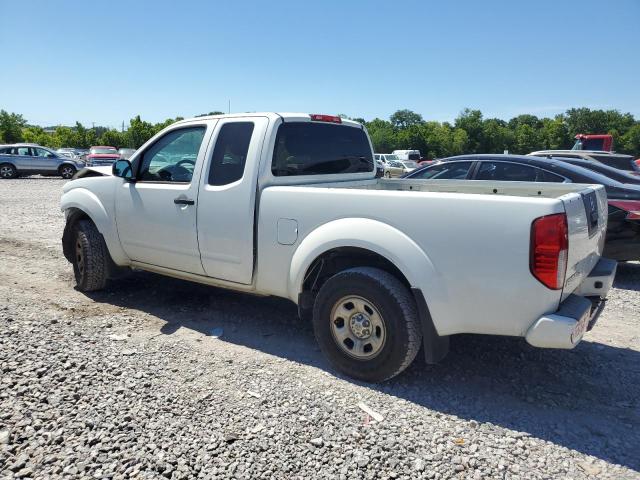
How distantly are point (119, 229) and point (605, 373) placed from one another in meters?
4.58

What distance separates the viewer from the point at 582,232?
307 centimetres

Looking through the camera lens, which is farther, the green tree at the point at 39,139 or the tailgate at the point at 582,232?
the green tree at the point at 39,139

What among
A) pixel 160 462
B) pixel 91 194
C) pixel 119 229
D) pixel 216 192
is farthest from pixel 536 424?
pixel 91 194

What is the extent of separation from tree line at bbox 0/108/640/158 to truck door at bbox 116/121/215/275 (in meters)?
69.1

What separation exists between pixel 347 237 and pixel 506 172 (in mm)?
4469

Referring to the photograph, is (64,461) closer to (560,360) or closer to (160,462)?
(160,462)

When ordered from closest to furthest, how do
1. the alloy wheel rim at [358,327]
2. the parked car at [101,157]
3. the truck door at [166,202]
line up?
the alloy wheel rim at [358,327]
the truck door at [166,202]
the parked car at [101,157]

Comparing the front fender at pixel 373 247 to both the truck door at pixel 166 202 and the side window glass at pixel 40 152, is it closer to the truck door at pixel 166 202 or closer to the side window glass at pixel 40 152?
the truck door at pixel 166 202

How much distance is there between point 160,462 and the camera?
2.58m

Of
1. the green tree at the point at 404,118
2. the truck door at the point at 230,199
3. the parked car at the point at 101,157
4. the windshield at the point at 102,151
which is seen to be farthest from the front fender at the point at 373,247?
the green tree at the point at 404,118

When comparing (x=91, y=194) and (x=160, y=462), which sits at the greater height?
(x=91, y=194)

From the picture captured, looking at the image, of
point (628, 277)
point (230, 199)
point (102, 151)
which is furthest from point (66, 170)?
point (628, 277)

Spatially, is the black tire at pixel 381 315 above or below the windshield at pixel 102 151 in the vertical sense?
below

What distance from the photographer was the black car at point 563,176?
6.09 meters
